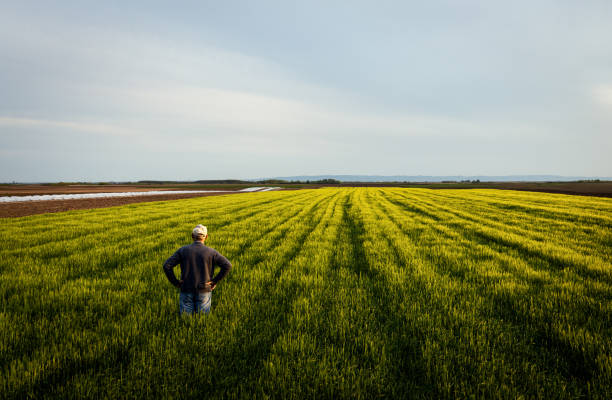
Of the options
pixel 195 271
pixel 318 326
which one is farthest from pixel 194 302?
pixel 318 326

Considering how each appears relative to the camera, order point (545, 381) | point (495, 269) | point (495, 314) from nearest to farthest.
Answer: point (545, 381) < point (495, 314) < point (495, 269)

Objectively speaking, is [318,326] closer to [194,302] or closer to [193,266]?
[194,302]

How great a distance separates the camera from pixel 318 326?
172 inches

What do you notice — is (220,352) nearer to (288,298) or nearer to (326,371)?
(326,371)

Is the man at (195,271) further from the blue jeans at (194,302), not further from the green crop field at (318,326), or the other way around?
the green crop field at (318,326)

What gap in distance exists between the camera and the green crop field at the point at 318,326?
10.2 feet

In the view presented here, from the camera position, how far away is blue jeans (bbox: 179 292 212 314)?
4434 mm

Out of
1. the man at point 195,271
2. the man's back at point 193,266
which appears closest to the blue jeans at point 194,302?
the man at point 195,271

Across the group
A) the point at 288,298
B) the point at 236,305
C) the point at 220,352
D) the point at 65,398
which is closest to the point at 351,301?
the point at 288,298

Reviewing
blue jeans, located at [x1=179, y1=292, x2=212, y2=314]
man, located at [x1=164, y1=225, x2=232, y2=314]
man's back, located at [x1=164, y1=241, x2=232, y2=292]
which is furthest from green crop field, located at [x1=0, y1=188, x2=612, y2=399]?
man's back, located at [x1=164, y1=241, x2=232, y2=292]

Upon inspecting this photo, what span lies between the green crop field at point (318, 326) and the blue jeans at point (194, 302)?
20 centimetres

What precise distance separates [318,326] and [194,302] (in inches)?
85.4

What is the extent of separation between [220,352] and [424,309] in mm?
3688

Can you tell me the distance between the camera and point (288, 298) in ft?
18.1
